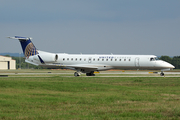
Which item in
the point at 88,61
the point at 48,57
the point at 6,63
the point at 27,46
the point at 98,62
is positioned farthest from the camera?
the point at 6,63

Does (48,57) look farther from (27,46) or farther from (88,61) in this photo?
(88,61)

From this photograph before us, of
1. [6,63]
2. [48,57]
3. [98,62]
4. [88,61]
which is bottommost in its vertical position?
[98,62]

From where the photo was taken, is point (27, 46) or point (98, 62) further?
point (27, 46)

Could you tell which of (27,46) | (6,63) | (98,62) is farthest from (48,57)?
(6,63)

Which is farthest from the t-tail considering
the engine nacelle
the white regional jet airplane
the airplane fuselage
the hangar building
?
the hangar building

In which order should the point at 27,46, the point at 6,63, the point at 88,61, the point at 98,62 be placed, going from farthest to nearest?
the point at 6,63, the point at 27,46, the point at 88,61, the point at 98,62

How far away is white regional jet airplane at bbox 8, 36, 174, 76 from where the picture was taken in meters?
43.5

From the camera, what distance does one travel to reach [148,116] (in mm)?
11312

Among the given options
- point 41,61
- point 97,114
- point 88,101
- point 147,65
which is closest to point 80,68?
point 41,61

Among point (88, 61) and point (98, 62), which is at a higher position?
point (88, 61)

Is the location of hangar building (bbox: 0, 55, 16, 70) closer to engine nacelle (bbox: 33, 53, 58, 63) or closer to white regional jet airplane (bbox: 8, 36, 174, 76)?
white regional jet airplane (bbox: 8, 36, 174, 76)

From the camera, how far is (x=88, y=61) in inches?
1790

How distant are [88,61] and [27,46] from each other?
10829 millimetres

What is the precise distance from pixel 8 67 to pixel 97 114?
391 feet
